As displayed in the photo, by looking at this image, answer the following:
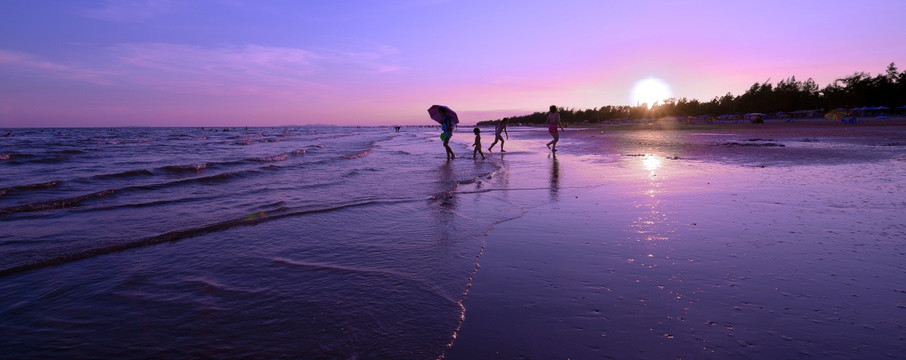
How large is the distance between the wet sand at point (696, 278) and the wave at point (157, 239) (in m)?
4.01

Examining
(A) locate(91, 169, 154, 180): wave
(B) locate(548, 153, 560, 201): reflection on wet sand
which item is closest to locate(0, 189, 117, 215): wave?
(A) locate(91, 169, 154, 180): wave

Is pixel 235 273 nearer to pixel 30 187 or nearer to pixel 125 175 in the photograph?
pixel 30 187

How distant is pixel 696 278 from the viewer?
3.91 m

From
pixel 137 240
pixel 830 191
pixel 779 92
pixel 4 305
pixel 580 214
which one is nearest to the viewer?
pixel 4 305

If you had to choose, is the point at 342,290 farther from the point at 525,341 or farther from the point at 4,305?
the point at 4,305

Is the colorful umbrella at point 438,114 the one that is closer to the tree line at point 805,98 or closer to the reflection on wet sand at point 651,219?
the reflection on wet sand at point 651,219

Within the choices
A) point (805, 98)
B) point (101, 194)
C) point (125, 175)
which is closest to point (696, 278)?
point (101, 194)

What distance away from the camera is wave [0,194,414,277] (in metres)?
4.95

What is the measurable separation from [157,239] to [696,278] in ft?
23.1

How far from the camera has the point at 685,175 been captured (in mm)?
11516

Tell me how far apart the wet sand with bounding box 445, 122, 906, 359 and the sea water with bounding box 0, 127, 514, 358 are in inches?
22.7

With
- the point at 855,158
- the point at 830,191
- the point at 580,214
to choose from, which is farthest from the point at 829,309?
the point at 855,158

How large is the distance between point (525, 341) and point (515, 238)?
288cm

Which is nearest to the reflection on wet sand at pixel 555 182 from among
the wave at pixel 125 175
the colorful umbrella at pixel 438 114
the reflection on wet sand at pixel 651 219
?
the reflection on wet sand at pixel 651 219
